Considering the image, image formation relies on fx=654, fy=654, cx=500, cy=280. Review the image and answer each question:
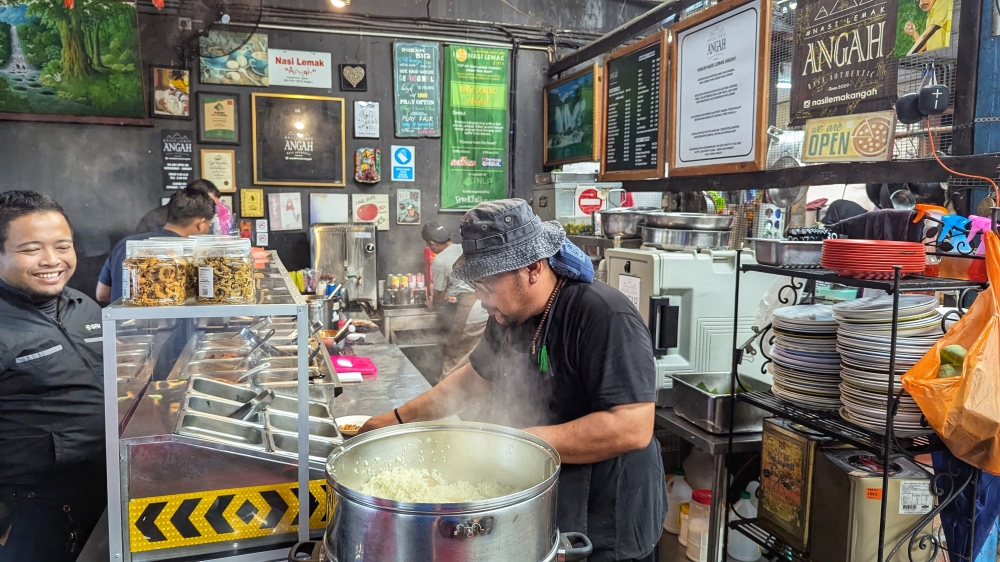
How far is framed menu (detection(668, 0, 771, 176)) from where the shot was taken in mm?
3435

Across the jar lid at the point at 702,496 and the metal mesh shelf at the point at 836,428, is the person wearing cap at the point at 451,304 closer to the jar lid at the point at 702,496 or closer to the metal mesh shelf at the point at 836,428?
the jar lid at the point at 702,496

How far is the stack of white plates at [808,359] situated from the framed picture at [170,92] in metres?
5.31

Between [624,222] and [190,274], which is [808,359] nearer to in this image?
[624,222]

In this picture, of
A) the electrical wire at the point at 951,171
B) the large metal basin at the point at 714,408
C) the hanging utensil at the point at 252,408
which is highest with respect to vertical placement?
the electrical wire at the point at 951,171

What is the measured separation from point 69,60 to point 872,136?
5873mm

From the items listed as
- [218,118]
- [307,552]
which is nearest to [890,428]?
[307,552]

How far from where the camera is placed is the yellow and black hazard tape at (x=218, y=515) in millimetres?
1629

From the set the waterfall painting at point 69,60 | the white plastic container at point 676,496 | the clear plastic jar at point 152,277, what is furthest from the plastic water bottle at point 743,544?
the waterfall painting at point 69,60

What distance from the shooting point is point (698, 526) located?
339 cm

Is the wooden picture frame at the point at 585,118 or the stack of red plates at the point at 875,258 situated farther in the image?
the wooden picture frame at the point at 585,118

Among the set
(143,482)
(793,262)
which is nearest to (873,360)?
(793,262)

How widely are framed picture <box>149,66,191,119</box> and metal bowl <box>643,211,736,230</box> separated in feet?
14.7

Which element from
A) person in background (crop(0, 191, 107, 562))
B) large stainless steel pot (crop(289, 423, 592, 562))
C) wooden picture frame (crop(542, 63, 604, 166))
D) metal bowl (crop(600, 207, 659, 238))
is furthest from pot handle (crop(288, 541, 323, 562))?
wooden picture frame (crop(542, 63, 604, 166))

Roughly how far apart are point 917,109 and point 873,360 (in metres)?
0.97
